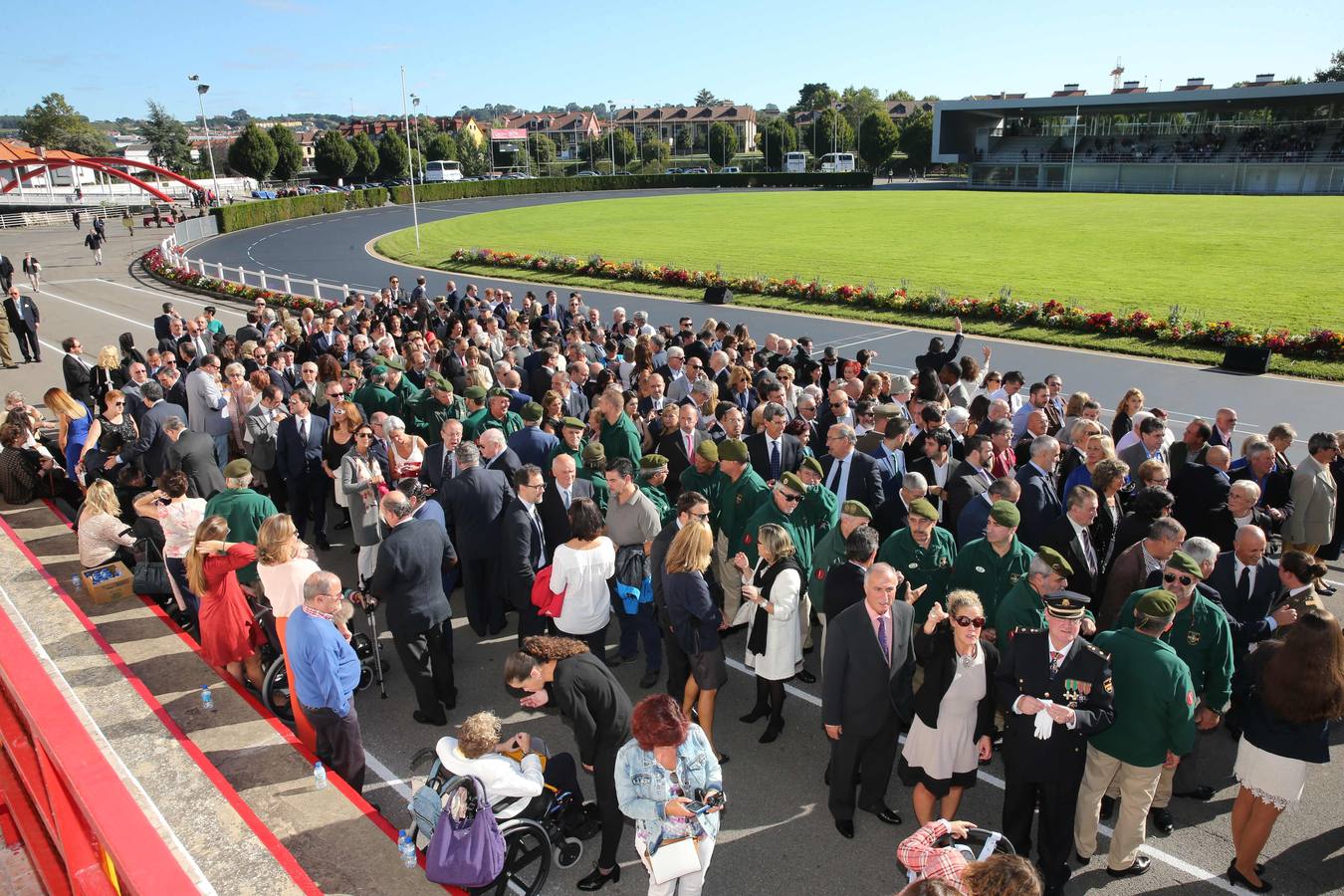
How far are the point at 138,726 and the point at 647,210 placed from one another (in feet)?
183

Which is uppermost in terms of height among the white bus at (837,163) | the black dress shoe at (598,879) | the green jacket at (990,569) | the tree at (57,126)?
the tree at (57,126)

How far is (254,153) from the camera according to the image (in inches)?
3029

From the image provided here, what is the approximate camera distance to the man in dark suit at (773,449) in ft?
27.8

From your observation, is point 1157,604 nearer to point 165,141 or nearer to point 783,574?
point 783,574

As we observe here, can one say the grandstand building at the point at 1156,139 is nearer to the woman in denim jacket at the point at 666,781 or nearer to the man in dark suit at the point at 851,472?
the man in dark suit at the point at 851,472

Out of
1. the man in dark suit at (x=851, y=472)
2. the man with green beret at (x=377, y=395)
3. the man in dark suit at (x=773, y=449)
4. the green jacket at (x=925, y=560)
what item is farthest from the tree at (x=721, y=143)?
the green jacket at (x=925, y=560)

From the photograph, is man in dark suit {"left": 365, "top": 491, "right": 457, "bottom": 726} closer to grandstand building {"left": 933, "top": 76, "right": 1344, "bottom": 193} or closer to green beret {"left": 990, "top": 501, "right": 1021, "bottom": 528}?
green beret {"left": 990, "top": 501, "right": 1021, "bottom": 528}

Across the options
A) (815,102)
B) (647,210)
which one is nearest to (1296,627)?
(647,210)

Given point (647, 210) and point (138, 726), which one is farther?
point (647, 210)

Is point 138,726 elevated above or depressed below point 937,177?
below

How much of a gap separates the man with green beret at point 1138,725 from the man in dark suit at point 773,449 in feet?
13.2

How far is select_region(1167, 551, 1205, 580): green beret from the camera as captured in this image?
5.18m

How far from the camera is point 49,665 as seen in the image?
6031 millimetres

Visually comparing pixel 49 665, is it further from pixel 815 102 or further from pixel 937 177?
pixel 815 102
